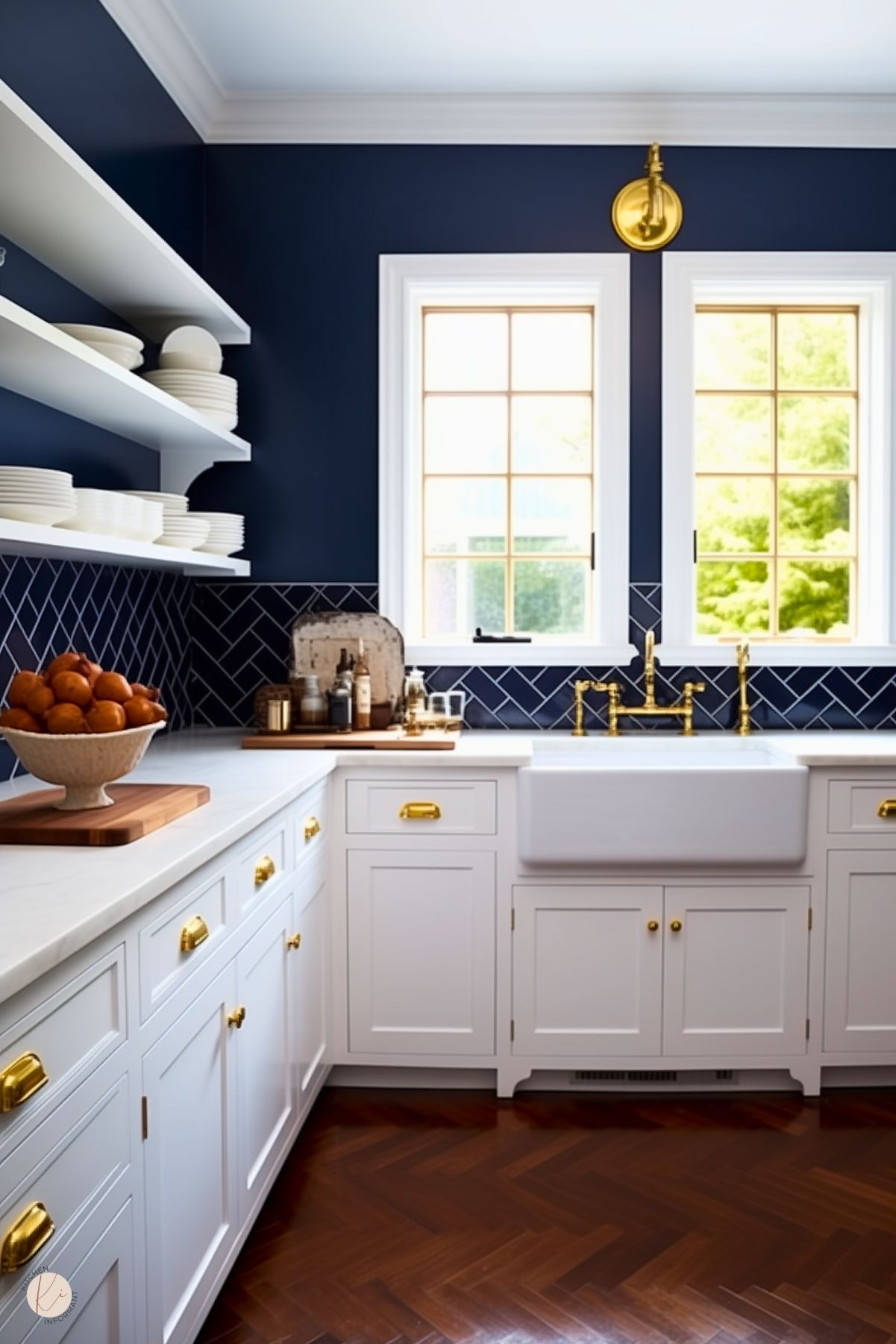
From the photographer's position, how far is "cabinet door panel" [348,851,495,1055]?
2898mm

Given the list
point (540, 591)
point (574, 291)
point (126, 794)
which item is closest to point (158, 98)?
point (574, 291)

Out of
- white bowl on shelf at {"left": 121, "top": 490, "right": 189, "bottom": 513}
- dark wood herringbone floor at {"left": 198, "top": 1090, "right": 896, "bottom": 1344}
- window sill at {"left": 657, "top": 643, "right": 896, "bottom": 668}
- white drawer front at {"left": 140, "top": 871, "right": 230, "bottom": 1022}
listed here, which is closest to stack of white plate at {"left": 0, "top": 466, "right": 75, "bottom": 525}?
white bowl on shelf at {"left": 121, "top": 490, "right": 189, "bottom": 513}

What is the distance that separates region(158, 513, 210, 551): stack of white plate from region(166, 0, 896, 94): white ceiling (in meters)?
1.40

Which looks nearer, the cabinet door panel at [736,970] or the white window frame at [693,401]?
the cabinet door panel at [736,970]

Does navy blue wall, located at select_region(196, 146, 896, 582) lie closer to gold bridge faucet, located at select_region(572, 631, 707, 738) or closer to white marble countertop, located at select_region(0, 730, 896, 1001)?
gold bridge faucet, located at select_region(572, 631, 707, 738)

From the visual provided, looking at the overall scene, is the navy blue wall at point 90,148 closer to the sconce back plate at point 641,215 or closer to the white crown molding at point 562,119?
the white crown molding at point 562,119

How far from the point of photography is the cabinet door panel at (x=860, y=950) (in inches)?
114

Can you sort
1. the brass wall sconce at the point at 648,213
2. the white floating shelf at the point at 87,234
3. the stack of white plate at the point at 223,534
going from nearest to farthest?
the white floating shelf at the point at 87,234 → the brass wall sconce at the point at 648,213 → the stack of white plate at the point at 223,534

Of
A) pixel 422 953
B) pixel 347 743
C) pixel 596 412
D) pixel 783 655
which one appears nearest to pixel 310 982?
pixel 422 953

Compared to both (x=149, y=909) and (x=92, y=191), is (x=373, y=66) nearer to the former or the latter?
(x=92, y=191)

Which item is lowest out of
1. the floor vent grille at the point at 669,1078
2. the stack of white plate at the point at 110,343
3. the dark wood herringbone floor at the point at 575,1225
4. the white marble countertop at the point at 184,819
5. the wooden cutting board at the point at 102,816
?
the dark wood herringbone floor at the point at 575,1225

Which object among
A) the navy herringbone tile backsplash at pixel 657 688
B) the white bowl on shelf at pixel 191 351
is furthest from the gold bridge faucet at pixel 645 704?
the white bowl on shelf at pixel 191 351

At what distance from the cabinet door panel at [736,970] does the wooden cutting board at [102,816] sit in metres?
1.44

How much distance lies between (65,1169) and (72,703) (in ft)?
2.63
